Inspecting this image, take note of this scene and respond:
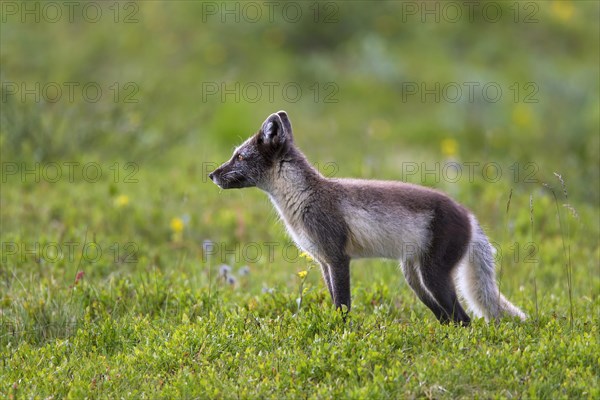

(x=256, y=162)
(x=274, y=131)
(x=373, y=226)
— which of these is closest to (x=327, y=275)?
(x=373, y=226)

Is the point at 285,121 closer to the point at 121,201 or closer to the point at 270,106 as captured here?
the point at 121,201

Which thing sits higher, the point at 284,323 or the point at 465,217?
the point at 465,217

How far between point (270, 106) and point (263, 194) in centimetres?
607

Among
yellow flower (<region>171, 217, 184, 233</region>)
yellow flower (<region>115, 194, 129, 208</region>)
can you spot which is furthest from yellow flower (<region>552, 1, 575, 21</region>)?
yellow flower (<region>171, 217, 184, 233</region>)

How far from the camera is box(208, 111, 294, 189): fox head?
6.60m

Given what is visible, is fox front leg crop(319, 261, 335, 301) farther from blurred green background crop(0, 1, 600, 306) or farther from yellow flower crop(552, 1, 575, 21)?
yellow flower crop(552, 1, 575, 21)

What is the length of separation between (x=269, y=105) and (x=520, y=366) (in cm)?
1234

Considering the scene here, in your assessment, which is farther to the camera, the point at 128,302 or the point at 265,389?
the point at 128,302

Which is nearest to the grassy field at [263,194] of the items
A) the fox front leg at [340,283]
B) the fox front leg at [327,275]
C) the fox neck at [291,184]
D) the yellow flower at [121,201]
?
the yellow flower at [121,201]

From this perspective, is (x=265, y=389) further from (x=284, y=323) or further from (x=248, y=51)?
(x=248, y=51)

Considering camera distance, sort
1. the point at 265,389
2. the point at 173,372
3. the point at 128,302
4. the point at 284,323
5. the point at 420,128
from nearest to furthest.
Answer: the point at 265,389, the point at 173,372, the point at 284,323, the point at 128,302, the point at 420,128

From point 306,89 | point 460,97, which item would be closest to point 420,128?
point 460,97

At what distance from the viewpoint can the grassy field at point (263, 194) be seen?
5.46 m

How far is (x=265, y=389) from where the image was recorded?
16.8ft
